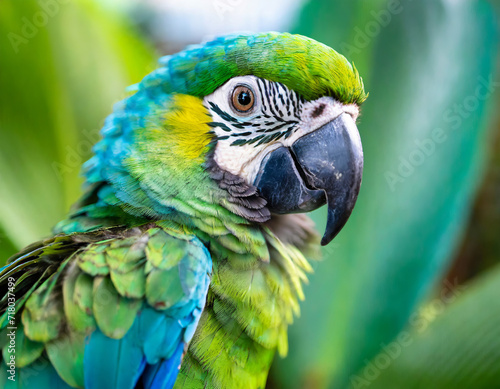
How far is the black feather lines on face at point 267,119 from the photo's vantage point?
106cm

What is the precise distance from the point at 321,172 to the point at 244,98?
0.87 ft

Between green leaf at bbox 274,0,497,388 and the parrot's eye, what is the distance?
801 millimetres

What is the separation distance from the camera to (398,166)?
1759mm

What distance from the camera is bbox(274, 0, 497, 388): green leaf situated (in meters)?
1.72

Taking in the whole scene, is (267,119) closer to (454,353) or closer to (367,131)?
(367,131)

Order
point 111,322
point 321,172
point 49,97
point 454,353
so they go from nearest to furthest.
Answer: point 111,322 < point 321,172 < point 454,353 < point 49,97

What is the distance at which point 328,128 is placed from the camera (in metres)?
1.08

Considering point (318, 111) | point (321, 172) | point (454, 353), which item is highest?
point (318, 111)

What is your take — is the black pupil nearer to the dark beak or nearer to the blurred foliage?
the dark beak

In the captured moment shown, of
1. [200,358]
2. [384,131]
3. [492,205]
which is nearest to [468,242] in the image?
[492,205]

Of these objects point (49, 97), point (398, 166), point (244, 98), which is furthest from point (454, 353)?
point (49, 97)

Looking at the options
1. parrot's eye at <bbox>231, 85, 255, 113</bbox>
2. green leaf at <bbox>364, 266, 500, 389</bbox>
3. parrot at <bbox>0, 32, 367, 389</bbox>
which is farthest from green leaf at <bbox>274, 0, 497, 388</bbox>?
parrot's eye at <bbox>231, 85, 255, 113</bbox>

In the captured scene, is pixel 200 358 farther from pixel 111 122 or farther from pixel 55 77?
pixel 55 77

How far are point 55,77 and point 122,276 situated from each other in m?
1.15
